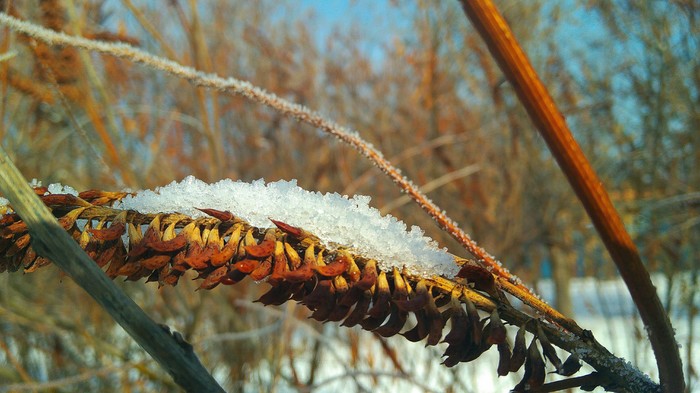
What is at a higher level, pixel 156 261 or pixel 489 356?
pixel 489 356

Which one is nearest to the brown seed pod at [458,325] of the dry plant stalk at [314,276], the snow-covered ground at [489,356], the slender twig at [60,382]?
the dry plant stalk at [314,276]

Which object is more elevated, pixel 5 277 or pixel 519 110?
pixel 519 110

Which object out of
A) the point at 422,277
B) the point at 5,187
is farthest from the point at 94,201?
the point at 422,277

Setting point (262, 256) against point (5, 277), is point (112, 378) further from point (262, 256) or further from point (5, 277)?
point (262, 256)

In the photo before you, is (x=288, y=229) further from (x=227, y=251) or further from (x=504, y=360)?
(x=504, y=360)

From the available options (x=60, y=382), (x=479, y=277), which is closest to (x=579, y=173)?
(x=479, y=277)

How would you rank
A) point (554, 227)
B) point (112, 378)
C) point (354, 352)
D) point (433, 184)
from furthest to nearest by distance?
point (554, 227) → point (112, 378) → point (354, 352) → point (433, 184)

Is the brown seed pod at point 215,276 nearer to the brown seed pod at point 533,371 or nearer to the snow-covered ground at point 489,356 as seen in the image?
the brown seed pod at point 533,371
